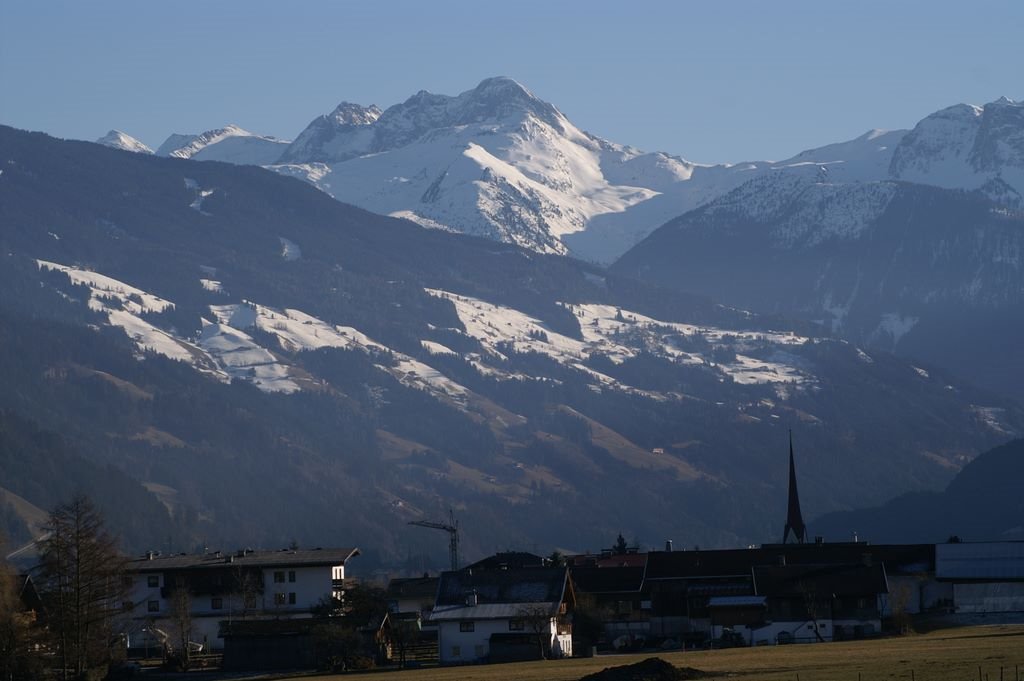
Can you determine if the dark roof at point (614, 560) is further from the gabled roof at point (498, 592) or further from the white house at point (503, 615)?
the white house at point (503, 615)

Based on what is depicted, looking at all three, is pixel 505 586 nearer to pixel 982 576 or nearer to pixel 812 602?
pixel 812 602

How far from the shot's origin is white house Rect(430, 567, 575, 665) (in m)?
124

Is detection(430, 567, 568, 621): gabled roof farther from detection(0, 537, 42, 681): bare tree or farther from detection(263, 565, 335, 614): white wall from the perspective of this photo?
detection(0, 537, 42, 681): bare tree

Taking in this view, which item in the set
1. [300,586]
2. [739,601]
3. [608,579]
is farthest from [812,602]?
[300,586]

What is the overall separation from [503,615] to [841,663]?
39.2 meters

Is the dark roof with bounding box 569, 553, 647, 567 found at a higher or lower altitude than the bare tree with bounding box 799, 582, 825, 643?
higher

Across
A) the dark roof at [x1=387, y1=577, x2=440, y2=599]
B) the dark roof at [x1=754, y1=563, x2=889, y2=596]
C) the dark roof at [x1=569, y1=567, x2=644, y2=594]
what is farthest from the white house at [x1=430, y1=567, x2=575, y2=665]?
the dark roof at [x1=387, y1=577, x2=440, y2=599]

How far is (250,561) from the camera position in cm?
15125

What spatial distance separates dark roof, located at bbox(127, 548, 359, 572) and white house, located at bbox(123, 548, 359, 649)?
7 centimetres

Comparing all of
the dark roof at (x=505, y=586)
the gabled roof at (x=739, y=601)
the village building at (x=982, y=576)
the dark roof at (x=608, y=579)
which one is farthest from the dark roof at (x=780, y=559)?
the dark roof at (x=505, y=586)

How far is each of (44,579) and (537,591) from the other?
31.3 meters

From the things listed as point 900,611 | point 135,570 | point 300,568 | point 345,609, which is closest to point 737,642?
point 900,611

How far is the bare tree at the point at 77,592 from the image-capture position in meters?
112

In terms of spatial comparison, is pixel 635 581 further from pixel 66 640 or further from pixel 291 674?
pixel 66 640
